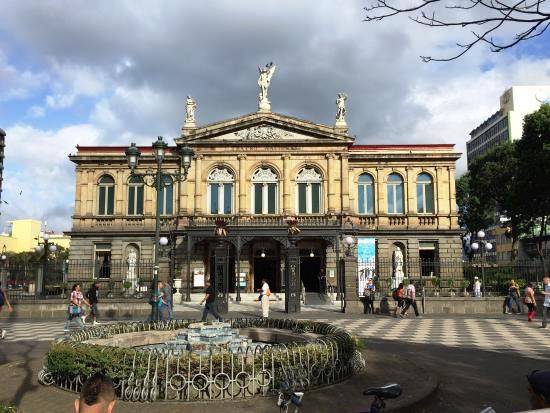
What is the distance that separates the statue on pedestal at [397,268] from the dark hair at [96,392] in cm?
2919

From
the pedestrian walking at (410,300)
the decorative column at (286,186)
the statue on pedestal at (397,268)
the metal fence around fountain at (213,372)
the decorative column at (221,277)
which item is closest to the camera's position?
the metal fence around fountain at (213,372)

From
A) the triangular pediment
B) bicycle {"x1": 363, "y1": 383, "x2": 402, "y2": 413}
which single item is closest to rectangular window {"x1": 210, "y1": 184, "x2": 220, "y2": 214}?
the triangular pediment

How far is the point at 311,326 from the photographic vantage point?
11.5m

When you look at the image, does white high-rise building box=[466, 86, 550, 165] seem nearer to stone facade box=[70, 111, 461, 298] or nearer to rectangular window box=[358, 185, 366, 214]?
stone facade box=[70, 111, 461, 298]

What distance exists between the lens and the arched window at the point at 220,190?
117 ft

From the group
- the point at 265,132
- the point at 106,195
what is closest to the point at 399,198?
the point at 265,132

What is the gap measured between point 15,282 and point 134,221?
33.6ft

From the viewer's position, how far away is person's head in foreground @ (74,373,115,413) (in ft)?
11.8

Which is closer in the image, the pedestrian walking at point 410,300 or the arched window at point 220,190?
the pedestrian walking at point 410,300

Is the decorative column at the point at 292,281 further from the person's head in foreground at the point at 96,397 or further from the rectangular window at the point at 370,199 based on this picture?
the person's head in foreground at the point at 96,397

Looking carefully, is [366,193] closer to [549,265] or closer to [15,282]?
[549,265]

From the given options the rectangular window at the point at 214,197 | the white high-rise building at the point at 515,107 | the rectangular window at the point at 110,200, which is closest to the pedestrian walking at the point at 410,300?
the rectangular window at the point at 214,197

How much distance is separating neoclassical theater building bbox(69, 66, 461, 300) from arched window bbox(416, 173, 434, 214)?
0.08 metres

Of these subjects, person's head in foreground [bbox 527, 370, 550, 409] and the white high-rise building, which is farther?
the white high-rise building
